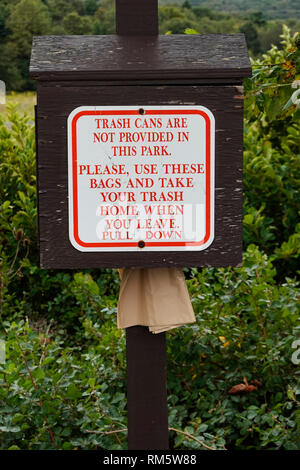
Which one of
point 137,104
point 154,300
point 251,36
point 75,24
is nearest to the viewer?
point 137,104

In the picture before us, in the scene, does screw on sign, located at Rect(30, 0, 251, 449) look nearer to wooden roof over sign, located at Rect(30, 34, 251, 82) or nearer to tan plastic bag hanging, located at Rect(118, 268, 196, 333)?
wooden roof over sign, located at Rect(30, 34, 251, 82)

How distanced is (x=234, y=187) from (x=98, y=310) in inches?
57.9

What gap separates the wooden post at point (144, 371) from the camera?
175 centimetres

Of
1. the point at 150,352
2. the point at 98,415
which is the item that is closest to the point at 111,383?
the point at 98,415

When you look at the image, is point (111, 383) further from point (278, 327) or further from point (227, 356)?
point (278, 327)

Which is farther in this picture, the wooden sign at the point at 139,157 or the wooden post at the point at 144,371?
the wooden post at the point at 144,371

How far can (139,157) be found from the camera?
1.63 meters

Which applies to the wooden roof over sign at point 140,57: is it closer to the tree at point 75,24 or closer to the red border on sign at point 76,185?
the red border on sign at point 76,185

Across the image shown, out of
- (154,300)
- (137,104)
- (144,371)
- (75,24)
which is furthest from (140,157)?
(75,24)

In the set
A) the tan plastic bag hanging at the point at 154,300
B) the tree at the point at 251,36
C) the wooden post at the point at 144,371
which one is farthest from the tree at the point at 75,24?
the tan plastic bag hanging at the point at 154,300

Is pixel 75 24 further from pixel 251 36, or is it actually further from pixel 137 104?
pixel 137 104

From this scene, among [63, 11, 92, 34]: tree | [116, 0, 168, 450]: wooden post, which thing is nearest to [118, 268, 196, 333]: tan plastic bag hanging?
[116, 0, 168, 450]: wooden post

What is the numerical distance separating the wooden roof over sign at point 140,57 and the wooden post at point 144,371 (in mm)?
49

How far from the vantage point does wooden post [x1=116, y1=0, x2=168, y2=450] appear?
1.75 metres
